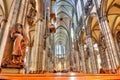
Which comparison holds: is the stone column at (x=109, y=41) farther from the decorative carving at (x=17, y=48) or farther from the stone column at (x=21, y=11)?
the decorative carving at (x=17, y=48)

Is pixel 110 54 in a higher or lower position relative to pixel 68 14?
lower

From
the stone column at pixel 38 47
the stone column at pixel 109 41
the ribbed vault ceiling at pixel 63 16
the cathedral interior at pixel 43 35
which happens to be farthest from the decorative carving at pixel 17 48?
the ribbed vault ceiling at pixel 63 16

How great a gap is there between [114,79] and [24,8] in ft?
14.5

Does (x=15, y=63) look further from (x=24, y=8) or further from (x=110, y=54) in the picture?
(x=110, y=54)

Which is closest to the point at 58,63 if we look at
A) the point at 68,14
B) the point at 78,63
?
the point at 68,14

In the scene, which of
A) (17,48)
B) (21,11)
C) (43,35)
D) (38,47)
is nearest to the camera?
(17,48)

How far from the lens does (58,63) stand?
1426 inches

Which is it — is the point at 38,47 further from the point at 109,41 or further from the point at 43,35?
the point at 109,41

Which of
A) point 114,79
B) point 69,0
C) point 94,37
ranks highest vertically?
point 69,0

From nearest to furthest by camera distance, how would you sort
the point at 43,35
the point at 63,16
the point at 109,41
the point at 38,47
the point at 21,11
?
the point at 21,11
the point at 38,47
the point at 109,41
the point at 43,35
the point at 63,16

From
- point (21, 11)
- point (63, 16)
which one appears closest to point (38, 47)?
point (21, 11)

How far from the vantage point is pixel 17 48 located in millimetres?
4539

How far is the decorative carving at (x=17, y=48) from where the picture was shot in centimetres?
435

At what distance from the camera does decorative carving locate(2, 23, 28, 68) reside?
435cm
